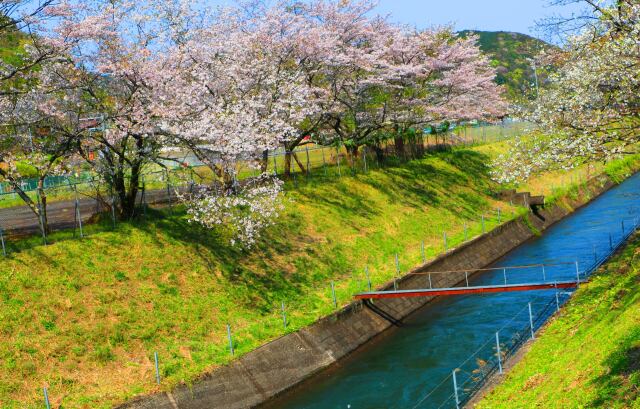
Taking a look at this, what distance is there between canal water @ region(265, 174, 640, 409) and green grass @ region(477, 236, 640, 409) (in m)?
3.01

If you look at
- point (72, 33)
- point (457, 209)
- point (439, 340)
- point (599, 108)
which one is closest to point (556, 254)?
point (457, 209)

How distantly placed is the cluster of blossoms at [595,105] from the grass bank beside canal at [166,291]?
34.4ft

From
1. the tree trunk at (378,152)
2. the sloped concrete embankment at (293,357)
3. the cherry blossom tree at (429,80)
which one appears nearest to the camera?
the sloped concrete embankment at (293,357)

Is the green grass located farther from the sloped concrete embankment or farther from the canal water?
the sloped concrete embankment

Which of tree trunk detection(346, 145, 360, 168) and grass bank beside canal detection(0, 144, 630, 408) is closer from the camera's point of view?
grass bank beside canal detection(0, 144, 630, 408)

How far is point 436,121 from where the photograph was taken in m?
49.4

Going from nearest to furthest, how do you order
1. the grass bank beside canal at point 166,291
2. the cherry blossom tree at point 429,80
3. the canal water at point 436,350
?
1. the grass bank beside canal at point 166,291
2. the canal water at point 436,350
3. the cherry blossom tree at point 429,80

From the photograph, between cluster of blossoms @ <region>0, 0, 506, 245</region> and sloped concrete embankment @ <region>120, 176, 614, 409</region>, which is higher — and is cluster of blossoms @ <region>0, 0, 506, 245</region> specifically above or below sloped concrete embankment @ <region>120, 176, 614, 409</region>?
above

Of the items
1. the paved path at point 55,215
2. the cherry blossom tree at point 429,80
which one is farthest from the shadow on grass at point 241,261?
the cherry blossom tree at point 429,80

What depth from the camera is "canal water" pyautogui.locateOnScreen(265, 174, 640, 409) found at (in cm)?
2086

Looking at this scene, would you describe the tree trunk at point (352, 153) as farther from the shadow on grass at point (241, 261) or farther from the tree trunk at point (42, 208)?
the tree trunk at point (42, 208)

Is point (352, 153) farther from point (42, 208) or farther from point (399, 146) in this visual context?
point (42, 208)

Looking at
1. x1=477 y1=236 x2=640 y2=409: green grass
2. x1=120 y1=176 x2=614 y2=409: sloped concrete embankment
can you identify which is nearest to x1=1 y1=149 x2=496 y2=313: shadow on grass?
x1=120 y1=176 x2=614 y2=409: sloped concrete embankment

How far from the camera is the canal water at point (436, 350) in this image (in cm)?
2086
